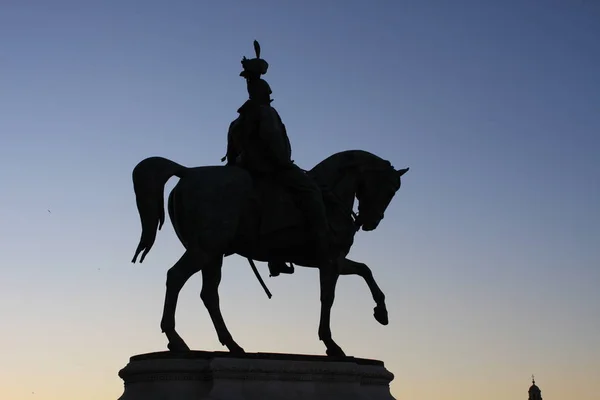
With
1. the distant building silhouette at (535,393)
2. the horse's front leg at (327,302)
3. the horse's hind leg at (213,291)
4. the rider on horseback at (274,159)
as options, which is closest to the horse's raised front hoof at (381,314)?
the horse's front leg at (327,302)

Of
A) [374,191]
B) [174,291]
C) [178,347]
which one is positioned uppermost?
[374,191]

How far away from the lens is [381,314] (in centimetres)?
1641

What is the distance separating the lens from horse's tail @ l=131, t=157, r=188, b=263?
14.7m

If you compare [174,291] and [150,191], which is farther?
[150,191]

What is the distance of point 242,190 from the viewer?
15039 mm

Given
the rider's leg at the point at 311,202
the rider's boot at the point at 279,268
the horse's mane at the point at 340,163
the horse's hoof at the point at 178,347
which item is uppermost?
the horse's mane at the point at 340,163

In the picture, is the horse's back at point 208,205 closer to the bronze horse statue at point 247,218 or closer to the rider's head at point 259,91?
the bronze horse statue at point 247,218

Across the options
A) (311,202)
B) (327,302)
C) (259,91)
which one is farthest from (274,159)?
(327,302)

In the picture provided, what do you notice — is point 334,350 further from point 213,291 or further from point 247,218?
point 247,218

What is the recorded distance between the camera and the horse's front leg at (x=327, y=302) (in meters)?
15.5

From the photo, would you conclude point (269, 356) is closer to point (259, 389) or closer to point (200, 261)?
point (259, 389)

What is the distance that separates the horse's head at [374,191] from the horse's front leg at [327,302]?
120 centimetres

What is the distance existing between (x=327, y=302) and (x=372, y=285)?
1.22 metres

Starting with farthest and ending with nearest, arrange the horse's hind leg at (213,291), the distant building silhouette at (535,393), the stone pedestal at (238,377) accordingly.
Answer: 1. the distant building silhouette at (535,393)
2. the horse's hind leg at (213,291)
3. the stone pedestal at (238,377)
